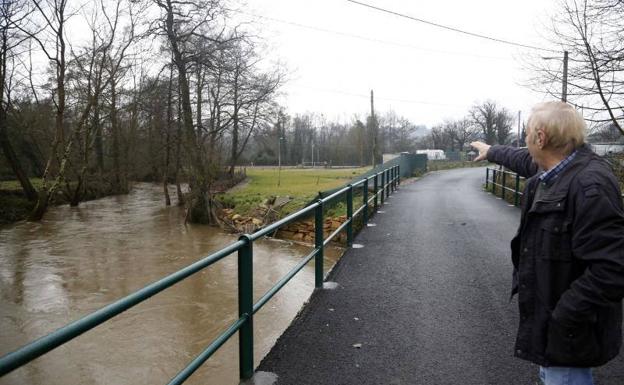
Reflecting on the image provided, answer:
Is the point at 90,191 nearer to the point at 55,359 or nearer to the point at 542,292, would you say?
the point at 55,359

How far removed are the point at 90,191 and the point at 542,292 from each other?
34.6 metres

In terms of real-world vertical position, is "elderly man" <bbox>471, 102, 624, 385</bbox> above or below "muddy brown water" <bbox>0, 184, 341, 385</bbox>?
above

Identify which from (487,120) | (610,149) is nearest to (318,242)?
(610,149)

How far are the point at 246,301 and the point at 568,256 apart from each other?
1956 millimetres

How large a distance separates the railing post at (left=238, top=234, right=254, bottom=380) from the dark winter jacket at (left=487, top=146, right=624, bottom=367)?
1.65 metres

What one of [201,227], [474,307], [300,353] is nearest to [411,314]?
[474,307]

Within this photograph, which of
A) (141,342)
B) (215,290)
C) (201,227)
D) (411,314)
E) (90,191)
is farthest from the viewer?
(90,191)

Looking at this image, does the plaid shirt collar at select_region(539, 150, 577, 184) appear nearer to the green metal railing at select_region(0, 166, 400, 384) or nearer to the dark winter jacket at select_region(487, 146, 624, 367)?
the dark winter jacket at select_region(487, 146, 624, 367)

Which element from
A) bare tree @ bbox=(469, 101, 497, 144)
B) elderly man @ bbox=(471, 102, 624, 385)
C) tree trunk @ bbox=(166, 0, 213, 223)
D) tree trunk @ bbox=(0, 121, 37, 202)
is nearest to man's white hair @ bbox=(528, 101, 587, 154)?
elderly man @ bbox=(471, 102, 624, 385)

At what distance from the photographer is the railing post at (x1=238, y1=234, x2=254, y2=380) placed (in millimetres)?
3025

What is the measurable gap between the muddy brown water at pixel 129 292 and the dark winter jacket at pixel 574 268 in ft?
17.2

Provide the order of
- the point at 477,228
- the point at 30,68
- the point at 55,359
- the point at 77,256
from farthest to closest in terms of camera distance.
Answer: the point at 30,68 → the point at 77,256 → the point at 477,228 → the point at 55,359

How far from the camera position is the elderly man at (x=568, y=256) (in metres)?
1.75

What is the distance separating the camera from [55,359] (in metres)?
7.35
